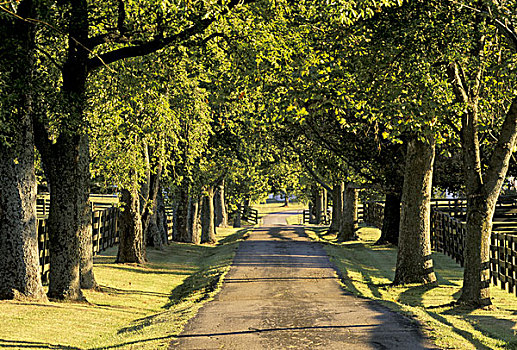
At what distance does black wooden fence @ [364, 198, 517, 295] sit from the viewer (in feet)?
59.0

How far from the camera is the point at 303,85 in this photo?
15133 mm

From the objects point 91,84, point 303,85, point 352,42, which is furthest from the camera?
point 91,84

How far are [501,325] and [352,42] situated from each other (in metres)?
7.61

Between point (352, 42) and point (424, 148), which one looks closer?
point (352, 42)

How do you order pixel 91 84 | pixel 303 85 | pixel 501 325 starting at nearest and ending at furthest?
pixel 501 325 → pixel 303 85 → pixel 91 84

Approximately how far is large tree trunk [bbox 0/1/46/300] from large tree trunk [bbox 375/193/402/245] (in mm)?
23253

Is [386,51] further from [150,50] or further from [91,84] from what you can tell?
[91,84]

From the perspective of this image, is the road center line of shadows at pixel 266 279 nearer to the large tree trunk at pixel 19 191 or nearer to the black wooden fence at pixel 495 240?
the black wooden fence at pixel 495 240

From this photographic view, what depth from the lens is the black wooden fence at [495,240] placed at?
1797cm

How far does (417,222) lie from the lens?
20.8 m

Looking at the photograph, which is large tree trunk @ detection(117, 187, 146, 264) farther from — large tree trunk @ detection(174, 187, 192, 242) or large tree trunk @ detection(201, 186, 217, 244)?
large tree trunk @ detection(201, 186, 217, 244)

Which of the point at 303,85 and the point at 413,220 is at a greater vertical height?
the point at 303,85

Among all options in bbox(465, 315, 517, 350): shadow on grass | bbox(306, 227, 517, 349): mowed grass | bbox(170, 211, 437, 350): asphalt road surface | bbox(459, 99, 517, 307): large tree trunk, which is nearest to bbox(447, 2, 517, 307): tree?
bbox(459, 99, 517, 307): large tree trunk

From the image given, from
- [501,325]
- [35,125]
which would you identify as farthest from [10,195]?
[501,325]
